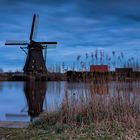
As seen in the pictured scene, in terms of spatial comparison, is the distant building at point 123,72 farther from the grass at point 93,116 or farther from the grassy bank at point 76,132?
the grassy bank at point 76,132

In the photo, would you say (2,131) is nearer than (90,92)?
Yes

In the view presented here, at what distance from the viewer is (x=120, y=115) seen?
28.3 ft

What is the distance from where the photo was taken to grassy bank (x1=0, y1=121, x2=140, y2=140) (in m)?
7.26

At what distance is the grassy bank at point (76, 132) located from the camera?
7.26m

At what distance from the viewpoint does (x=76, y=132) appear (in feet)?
25.3

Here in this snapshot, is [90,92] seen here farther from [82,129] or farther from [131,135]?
[131,135]

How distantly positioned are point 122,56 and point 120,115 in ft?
6.40

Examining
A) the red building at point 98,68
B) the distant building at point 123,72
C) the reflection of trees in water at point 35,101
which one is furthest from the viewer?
the reflection of trees in water at point 35,101

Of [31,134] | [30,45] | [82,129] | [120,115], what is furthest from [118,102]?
[30,45]

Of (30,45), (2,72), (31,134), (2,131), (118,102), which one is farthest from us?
(2,72)

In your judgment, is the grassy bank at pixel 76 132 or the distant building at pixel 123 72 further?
the distant building at pixel 123 72

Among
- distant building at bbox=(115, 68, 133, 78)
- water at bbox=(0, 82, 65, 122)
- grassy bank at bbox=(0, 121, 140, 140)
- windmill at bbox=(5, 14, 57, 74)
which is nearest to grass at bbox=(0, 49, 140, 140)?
grassy bank at bbox=(0, 121, 140, 140)

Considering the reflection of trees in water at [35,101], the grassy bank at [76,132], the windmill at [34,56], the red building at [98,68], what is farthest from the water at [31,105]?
the windmill at [34,56]

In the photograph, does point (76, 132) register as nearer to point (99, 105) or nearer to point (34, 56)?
point (99, 105)
